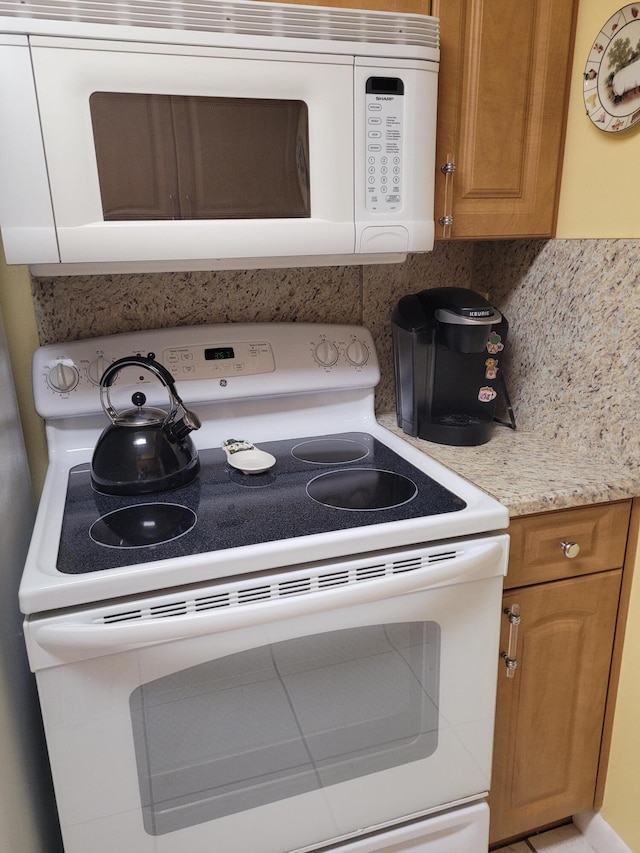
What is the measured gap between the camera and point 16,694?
1.01 m

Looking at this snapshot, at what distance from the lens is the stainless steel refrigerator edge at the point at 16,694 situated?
896mm

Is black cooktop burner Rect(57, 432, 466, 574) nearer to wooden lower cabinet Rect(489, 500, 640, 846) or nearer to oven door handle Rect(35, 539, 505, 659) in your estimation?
oven door handle Rect(35, 539, 505, 659)

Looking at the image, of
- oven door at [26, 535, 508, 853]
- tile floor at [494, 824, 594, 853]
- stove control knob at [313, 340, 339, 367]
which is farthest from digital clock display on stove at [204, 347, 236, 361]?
tile floor at [494, 824, 594, 853]

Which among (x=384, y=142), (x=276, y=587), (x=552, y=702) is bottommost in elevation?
(x=552, y=702)

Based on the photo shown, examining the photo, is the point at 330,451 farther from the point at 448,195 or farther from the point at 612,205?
the point at 612,205

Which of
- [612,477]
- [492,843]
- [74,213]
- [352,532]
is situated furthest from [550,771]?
[74,213]

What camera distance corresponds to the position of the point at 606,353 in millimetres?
1247

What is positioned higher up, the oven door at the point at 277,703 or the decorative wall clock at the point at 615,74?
the decorative wall clock at the point at 615,74

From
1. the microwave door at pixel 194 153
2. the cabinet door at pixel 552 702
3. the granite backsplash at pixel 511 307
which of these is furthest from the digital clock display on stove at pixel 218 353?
the cabinet door at pixel 552 702

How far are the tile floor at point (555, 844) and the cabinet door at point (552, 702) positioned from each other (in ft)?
0.36

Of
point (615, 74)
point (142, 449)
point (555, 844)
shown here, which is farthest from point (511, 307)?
point (555, 844)

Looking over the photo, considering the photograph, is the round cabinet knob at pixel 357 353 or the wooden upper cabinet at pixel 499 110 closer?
the wooden upper cabinet at pixel 499 110

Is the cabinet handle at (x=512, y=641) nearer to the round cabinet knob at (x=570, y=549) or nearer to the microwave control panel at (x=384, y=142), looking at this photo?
the round cabinet knob at (x=570, y=549)

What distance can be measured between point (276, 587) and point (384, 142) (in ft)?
2.63
